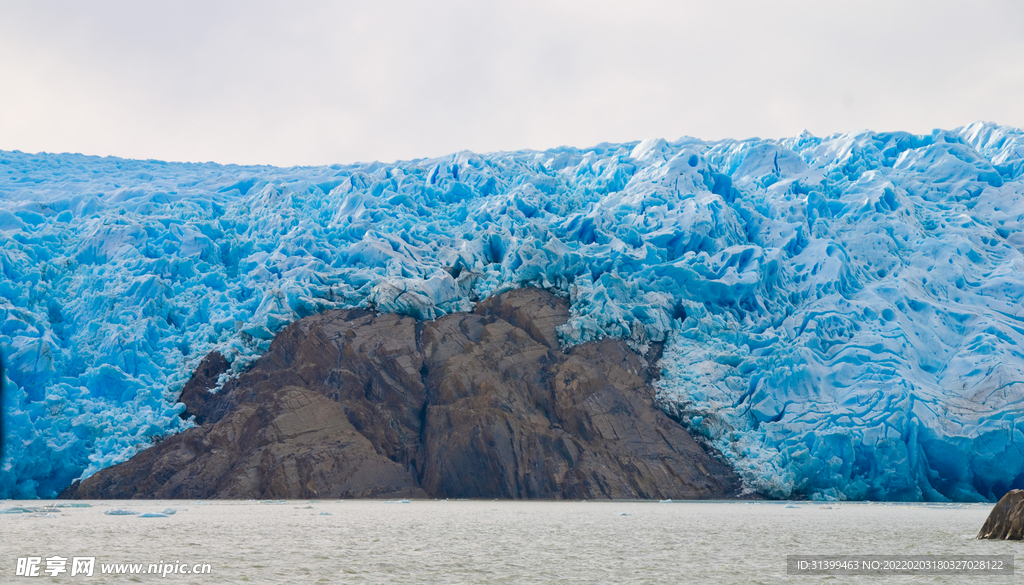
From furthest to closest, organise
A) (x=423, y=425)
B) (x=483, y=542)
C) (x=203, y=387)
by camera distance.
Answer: (x=203, y=387)
(x=423, y=425)
(x=483, y=542)

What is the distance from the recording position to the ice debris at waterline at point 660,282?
21828 millimetres

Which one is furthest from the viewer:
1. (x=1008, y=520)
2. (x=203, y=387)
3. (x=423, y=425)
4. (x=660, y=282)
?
(x=660, y=282)

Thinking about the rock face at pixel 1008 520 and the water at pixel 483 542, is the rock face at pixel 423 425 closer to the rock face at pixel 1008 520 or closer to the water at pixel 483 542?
the water at pixel 483 542

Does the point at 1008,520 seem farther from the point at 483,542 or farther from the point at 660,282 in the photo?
the point at 660,282

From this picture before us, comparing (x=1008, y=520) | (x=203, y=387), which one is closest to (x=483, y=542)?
(x=1008, y=520)

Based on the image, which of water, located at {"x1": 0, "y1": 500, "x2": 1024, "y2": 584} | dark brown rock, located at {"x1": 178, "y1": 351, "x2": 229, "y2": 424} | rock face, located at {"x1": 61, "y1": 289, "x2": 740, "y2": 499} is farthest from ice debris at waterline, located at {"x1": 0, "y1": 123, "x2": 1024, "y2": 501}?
water, located at {"x1": 0, "y1": 500, "x2": 1024, "y2": 584}

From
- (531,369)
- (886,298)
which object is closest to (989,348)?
(886,298)

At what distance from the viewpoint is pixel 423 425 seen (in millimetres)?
23625

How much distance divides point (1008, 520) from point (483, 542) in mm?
6986

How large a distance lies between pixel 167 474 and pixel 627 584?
17.6m

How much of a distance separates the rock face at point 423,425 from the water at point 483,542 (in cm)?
379

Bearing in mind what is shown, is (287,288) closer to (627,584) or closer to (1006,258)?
(627,584)

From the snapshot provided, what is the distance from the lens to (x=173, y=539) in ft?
34.2

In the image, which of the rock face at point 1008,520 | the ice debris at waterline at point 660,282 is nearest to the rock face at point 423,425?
the ice debris at waterline at point 660,282
